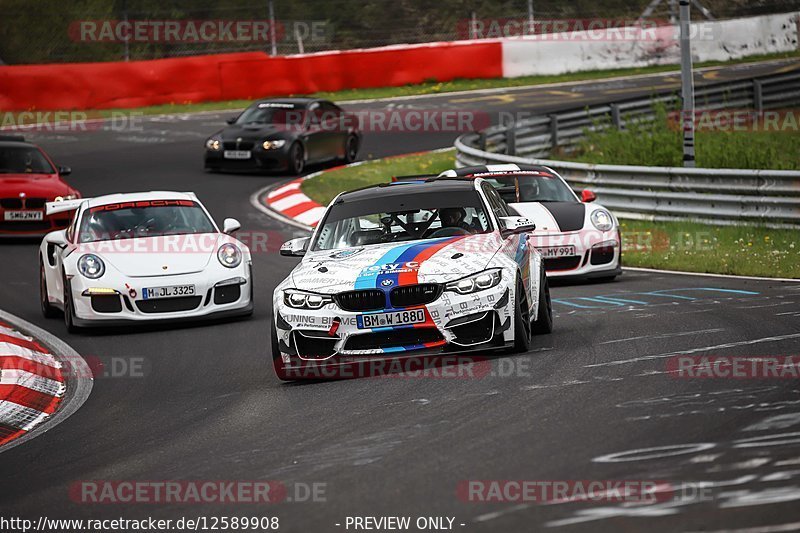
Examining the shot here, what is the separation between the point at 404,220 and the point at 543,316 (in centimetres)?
137

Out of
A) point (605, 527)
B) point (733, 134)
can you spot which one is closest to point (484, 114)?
point (733, 134)

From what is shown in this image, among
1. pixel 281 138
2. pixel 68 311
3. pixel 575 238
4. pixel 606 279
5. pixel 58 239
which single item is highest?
pixel 281 138

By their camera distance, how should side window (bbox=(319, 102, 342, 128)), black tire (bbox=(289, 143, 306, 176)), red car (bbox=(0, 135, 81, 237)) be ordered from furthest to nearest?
side window (bbox=(319, 102, 342, 128)), black tire (bbox=(289, 143, 306, 176)), red car (bbox=(0, 135, 81, 237))

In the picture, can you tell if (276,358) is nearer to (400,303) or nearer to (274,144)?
(400,303)

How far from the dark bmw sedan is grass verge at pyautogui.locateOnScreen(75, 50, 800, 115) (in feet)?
26.6

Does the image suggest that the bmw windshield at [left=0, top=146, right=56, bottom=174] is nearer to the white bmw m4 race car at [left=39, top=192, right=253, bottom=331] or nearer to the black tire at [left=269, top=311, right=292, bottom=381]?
the white bmw m4 race car at [left=39, top=192, right=253, bottom=331]

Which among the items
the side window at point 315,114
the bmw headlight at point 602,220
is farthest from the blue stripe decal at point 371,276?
the side window at point 315,114

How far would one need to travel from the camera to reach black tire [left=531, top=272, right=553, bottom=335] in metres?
10.7

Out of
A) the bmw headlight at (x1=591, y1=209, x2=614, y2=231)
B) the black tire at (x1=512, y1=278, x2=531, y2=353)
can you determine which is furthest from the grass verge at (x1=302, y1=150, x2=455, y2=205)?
the black tire at (x1=512, y1=278, x2=531, y2=353)

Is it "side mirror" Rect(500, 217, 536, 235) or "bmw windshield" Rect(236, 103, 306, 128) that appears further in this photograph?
"bmw windshield" Rect(236, 103, 306, 128)

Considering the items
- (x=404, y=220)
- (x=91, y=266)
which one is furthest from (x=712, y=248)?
(x=91, y=266)

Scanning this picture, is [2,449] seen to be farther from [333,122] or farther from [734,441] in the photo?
[333,122]

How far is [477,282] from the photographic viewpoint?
9352 millimetres

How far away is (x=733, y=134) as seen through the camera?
80.2 feet
